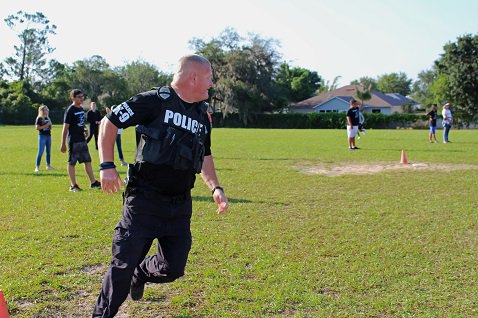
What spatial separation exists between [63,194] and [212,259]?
5.39 m

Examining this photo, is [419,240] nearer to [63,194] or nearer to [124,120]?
[124,120]

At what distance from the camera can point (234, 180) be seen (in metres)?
12.1

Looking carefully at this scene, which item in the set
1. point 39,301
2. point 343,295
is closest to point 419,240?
point 343,295

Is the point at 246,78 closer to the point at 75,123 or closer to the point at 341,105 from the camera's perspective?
the point at 341,105

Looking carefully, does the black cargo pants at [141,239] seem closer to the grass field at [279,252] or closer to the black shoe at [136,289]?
the black shoe at [136,289]

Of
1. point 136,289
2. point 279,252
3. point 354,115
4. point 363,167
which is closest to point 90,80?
point 354,115

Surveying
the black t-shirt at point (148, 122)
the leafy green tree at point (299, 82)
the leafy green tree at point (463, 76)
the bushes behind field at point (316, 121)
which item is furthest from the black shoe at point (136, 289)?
the leafy green tree at point (299, 82)

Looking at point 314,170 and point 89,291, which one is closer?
point 89,291

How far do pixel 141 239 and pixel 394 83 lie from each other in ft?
474

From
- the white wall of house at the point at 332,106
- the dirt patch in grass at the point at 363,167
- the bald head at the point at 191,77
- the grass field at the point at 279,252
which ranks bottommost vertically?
the grass field at the point at 279,252

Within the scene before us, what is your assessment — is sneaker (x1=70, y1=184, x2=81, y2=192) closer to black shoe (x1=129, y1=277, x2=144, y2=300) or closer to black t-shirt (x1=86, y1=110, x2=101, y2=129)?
black t-shirt (x1=86, y1=110, x2=101, y2=129)

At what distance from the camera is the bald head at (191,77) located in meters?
3.55

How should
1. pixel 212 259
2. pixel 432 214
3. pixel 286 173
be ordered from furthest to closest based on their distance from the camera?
pixel 286 173 < pixel 432 214 < pixel 212 259

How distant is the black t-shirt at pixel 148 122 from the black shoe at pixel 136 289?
0.96 meters
